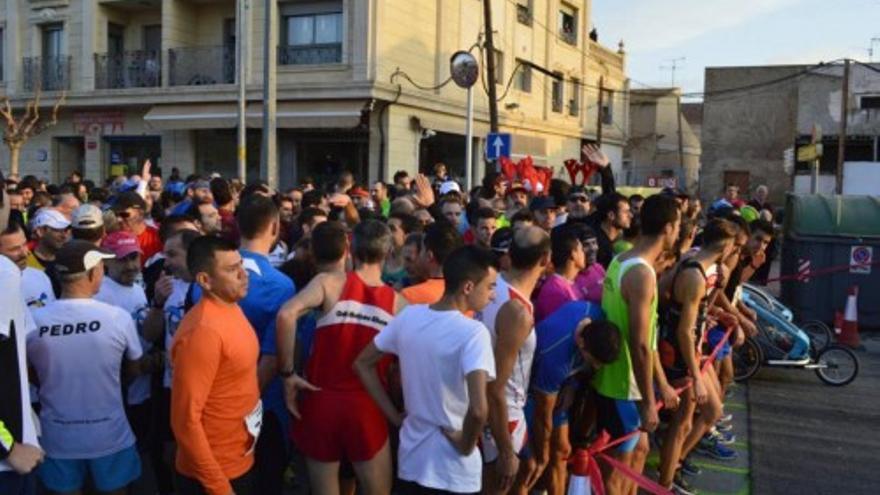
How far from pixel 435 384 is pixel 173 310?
69.9 inches

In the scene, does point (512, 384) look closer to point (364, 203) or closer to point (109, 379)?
point (109, 379)

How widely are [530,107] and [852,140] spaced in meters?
17.0

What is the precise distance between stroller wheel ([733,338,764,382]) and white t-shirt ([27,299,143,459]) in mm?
6537

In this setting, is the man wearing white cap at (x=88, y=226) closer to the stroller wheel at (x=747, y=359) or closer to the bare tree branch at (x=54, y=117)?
the stroller wheel at (x=747, y=359)

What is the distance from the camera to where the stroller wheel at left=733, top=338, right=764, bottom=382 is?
816 cm

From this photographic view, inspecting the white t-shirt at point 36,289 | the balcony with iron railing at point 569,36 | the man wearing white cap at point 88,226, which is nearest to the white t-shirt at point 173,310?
the white t-shirt at point 36,289

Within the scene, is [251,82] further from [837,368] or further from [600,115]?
[600,115]

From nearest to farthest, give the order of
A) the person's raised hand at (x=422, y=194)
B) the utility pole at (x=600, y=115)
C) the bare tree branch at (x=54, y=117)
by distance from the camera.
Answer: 1. the person's raised hand at (x=422, y=194)
2. the bare tree branch at (x=54, y=117)
3. the utility pole at (x=600, y=115)

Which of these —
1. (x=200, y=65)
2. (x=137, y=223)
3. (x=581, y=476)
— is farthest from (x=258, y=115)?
(x=581, y=476)

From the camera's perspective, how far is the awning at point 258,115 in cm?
1984

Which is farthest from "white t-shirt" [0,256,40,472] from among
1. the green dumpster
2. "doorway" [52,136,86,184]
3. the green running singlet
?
"doorway" [52,136,86,184]

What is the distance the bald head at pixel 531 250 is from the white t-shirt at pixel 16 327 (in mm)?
2280

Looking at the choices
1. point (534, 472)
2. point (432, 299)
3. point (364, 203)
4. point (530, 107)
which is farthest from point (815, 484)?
point (530, 107)

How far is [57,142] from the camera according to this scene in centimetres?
2497
